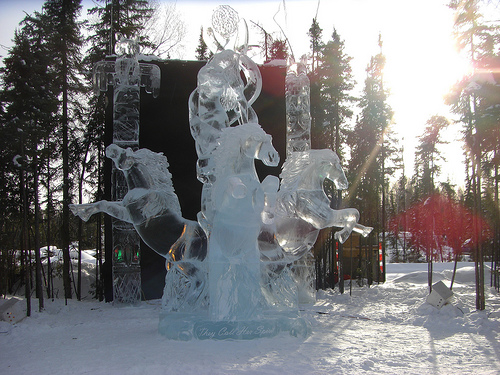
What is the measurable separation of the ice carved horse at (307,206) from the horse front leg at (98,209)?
1913mm

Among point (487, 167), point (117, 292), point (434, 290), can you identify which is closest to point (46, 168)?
point (117, 292)

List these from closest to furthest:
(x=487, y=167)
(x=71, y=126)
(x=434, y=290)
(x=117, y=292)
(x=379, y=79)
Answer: (x=434, y=290) → (x=117, y=292) → (x=487, y=167) → (x=71, y=126) → (x=379, y=79)

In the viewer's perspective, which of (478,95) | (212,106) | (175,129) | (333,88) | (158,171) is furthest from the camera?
(333,88)

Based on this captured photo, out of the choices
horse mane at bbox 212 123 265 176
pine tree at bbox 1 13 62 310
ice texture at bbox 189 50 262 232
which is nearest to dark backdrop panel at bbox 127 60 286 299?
pine tree at bbox 1 13 62 310

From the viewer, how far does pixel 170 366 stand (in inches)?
148

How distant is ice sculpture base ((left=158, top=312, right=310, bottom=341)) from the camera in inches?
190

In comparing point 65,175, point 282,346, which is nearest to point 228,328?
point 282,346

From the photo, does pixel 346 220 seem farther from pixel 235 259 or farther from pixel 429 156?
pixel 429 156

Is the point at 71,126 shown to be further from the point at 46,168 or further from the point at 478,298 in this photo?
the point at 478,298

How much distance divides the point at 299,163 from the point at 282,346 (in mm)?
2184

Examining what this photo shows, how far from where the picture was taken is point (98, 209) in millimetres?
5242

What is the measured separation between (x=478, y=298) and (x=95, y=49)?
425 inches

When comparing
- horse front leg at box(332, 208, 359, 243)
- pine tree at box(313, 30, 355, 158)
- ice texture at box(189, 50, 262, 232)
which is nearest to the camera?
horse front leg at box(332, 208, 359, 243)

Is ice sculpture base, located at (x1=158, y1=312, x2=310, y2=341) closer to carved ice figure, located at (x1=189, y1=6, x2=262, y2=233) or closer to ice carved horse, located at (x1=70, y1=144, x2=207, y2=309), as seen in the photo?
ice carved horse, located at (x1=70, y1=144, x2=207, y2=309)
